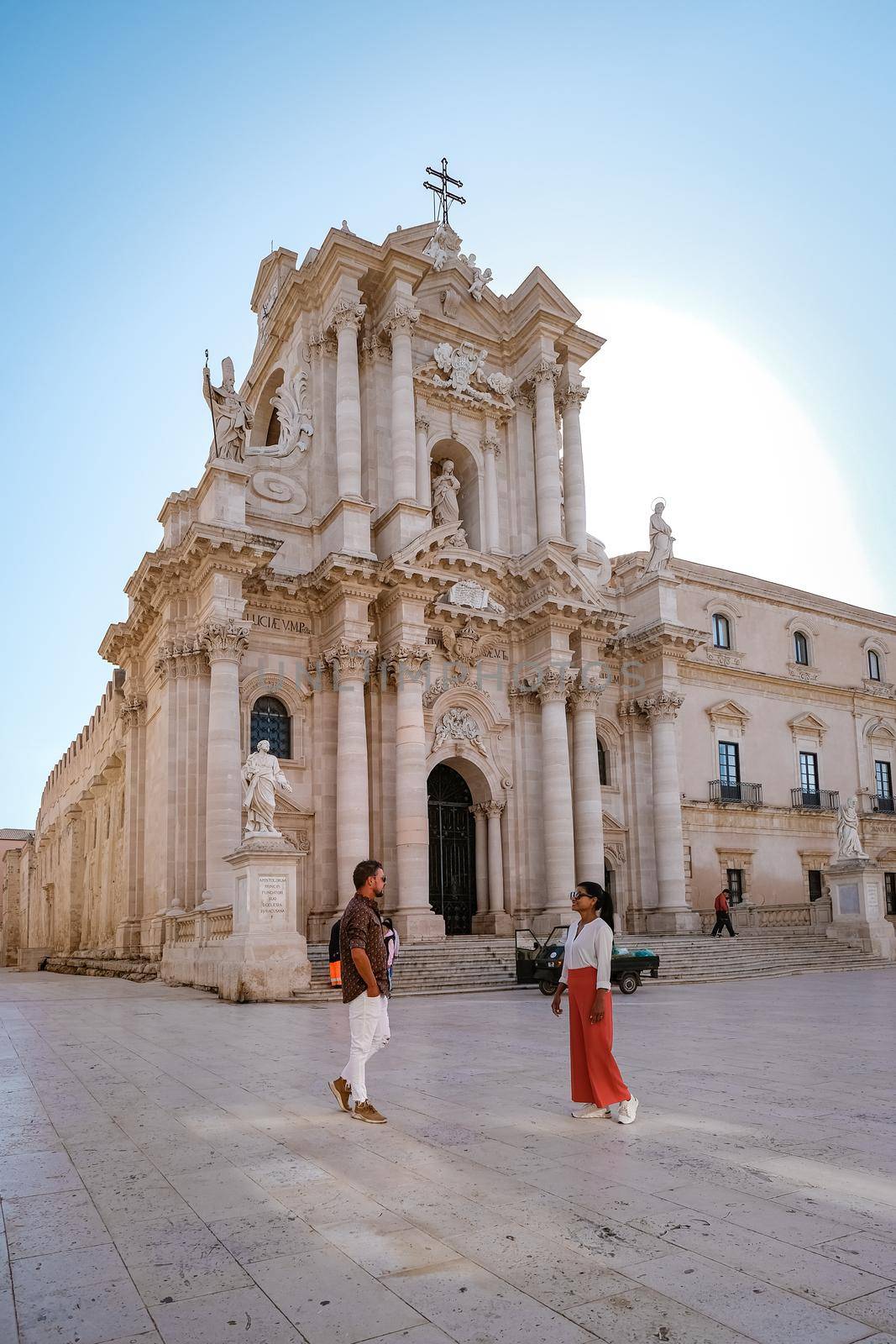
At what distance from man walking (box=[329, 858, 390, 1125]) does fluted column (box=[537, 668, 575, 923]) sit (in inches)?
Answer: 781

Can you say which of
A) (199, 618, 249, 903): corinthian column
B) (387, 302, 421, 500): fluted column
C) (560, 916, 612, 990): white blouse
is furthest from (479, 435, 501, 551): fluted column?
(560, 916, 612, 990): white blouse

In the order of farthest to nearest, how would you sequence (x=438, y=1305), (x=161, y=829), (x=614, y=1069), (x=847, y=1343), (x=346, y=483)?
(x=346, y=483) < (x=161, y=829) < (x=614, y=1069) < (x=438, y=1305) < (x=847, y=1343)

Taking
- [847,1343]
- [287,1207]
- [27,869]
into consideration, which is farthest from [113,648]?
[27,869]

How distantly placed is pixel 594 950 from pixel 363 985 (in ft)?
5.23

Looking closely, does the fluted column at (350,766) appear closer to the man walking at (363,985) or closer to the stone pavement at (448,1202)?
the stone pavement at (448,1202)

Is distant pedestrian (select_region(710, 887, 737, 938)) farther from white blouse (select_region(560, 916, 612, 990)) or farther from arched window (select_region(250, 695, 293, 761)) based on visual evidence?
white blouse (select_region(560, 916, 612, 990))

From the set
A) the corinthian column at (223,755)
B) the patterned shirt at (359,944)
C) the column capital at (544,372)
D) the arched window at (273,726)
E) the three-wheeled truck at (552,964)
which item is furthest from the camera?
the column capital at (544,372)

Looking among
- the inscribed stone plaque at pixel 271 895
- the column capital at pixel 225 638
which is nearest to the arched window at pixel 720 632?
the column capital at pixel 225 638

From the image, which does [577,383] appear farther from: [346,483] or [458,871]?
[458,871]

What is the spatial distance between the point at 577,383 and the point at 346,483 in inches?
382

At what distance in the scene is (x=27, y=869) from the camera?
65.1m

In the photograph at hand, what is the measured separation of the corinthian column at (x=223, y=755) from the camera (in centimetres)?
2205

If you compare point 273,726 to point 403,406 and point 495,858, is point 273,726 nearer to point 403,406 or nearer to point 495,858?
point 495,858

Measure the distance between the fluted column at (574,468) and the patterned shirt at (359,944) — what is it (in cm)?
2396
